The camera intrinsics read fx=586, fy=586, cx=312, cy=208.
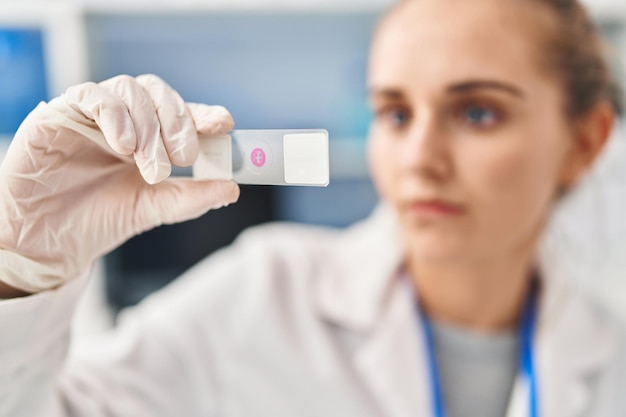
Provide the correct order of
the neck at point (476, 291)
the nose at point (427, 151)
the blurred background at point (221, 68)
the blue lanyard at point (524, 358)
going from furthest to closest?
the blurred background at point (221, 68) < the neck at point (476, 291) < the blue lanyard at point (524, 358) < the nose at point (427, 151)

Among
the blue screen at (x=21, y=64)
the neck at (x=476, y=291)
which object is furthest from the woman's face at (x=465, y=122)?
the blue screen at (x=21, y=64)

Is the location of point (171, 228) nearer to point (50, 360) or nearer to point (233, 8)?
point (233, 8)

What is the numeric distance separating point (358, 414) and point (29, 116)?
68 cm

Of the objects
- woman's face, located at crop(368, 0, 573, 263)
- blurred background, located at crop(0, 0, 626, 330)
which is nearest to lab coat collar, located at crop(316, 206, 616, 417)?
woman's face, located at crop(368, 0, 573, 263)

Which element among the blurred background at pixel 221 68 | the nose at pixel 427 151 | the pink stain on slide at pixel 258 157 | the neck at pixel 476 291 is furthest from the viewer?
the blurred background at pixel 221 68

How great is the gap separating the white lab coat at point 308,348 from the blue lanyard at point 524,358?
0.01 meters

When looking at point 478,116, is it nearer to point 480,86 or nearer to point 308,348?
point 480,86

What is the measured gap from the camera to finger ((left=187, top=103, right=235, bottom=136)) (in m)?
0.48

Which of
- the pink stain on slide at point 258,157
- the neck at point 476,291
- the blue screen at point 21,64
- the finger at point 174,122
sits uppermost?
the blue screen at point 21,64

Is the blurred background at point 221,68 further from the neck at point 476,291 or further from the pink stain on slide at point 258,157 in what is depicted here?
the pink stain on slide at point 258,157

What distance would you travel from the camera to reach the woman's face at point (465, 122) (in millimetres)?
841

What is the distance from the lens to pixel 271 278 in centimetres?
106

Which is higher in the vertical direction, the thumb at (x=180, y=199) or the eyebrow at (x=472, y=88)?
the eyebrow at (x=472, y=88)

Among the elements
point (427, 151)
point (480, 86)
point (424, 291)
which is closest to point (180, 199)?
point (427, 151)
